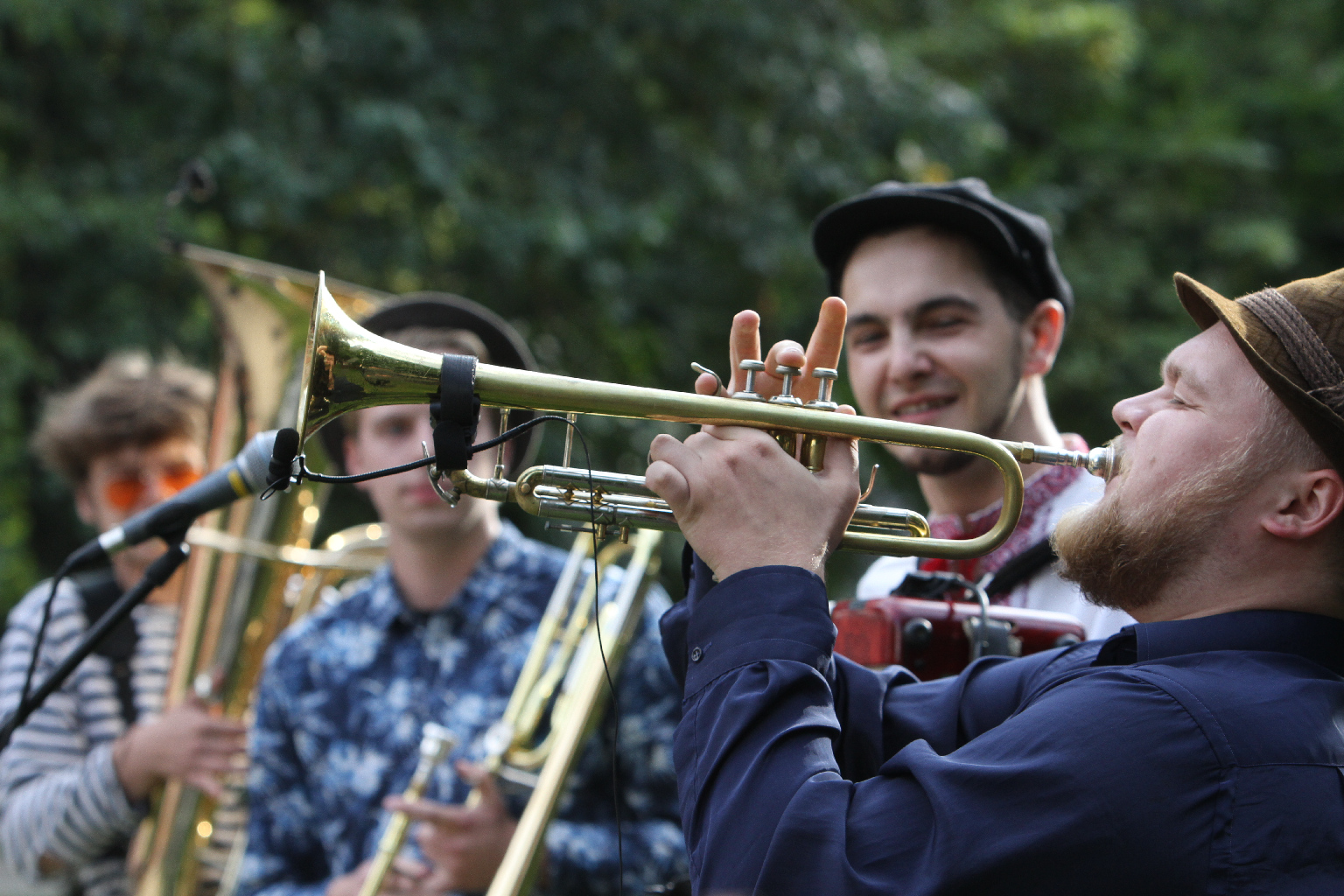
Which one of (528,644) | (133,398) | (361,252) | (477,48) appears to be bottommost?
(528,644)

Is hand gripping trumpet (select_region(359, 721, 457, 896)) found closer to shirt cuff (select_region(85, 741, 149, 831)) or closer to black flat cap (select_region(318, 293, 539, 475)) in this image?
black flat cap (select_region(318, 293, 539, 475))

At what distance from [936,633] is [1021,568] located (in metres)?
0.37

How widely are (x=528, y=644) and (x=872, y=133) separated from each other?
217 inches

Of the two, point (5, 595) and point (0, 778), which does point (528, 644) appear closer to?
point (0, 778)

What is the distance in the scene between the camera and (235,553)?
139 inches

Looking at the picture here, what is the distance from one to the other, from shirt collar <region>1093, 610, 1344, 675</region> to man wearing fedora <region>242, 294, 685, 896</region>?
1.54 m

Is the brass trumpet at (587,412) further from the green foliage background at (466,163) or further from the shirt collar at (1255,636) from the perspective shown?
the green foliage background at (466,163)

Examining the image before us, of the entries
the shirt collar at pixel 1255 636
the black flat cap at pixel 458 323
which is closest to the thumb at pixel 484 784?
the black flat cap at pixel 458 323

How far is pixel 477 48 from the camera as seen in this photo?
23.6 ft

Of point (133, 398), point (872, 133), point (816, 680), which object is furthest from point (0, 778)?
point (872, 133)

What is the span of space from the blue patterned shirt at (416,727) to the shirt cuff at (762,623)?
136 cm

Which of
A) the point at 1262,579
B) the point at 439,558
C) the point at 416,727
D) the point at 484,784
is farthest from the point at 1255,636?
the point at 439,558

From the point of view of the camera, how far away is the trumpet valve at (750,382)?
5.79 feet

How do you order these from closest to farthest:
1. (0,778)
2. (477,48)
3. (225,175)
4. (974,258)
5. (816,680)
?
1. (816,680)
2. (974,258)
3. (0,778)
4. (225,175)
5. (477,48)
